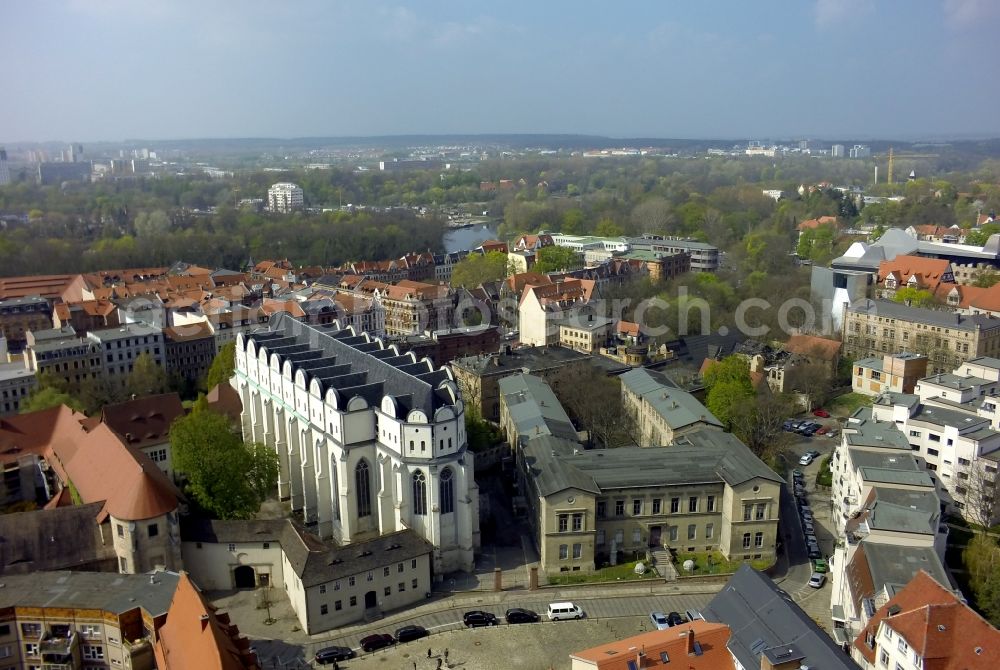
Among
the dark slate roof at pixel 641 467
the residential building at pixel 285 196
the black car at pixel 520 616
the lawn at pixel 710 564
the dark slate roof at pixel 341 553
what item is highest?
the residential building at pixel 285 196

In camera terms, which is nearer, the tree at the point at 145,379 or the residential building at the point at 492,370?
the residential building at the point at 492,370

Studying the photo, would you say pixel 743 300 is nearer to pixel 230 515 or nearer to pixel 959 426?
pixel 959 426

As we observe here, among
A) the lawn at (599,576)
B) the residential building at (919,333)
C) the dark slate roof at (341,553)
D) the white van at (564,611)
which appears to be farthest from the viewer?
the residential building at (919,333)

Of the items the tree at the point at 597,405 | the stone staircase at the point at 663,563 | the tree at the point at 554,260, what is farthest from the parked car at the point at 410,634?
the tree at the point at 554,260

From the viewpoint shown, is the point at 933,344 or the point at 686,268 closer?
the point at 933,344

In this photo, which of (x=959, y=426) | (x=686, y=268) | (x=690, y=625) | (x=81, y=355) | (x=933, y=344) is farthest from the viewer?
(x=686, y=268)

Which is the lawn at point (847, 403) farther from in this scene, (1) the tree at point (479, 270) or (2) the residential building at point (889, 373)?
(1) the tree at point (479, 270)

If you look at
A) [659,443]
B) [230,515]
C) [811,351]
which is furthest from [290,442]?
[811,351]
